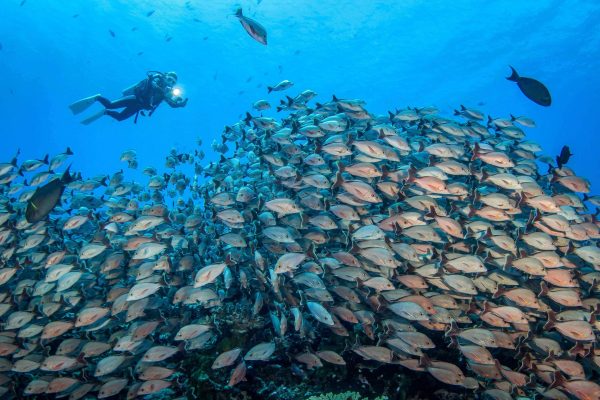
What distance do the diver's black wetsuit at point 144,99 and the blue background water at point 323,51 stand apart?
1321cm

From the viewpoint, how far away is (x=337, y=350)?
5.71 meters

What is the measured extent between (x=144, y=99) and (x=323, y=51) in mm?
35986

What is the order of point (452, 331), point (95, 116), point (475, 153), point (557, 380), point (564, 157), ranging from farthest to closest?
1. point (95, 116)
2. point (564, 157)
3. point (475, 153)
4. point (452, 331)
5. point (557, 380)

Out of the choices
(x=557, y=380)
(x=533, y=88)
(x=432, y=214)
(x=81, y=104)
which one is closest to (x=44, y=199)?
(x=432, y=214)

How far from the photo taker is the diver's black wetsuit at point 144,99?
1086 cm

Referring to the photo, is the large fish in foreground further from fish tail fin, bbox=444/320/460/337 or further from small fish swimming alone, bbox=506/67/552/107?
small fish swimming alone, bbox=506/67/552/107

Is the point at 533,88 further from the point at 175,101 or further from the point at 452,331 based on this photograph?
the point at 175,101

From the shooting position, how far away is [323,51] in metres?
43.1

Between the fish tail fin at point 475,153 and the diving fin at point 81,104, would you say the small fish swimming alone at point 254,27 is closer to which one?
the fish tail fin at point 475,153

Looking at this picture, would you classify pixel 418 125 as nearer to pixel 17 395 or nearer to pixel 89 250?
pixel 89 250

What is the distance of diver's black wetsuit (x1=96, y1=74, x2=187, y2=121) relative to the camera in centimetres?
1086

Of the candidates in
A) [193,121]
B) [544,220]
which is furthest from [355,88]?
[544,220]

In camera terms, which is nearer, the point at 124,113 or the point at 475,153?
the point at 475,153

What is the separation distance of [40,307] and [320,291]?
447 centimetres
